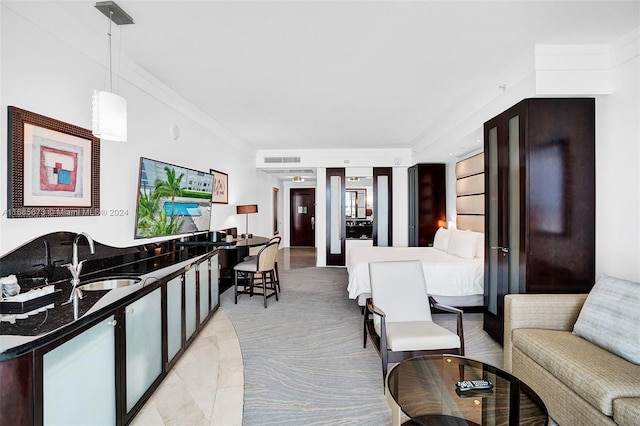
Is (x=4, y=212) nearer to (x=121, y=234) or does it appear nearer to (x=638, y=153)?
(x=121, y=234)

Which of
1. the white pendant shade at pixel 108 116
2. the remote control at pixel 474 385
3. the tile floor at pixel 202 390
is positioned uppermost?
the white pendant shade at pixel 108 116

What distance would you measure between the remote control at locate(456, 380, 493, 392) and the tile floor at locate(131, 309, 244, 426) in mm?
1423

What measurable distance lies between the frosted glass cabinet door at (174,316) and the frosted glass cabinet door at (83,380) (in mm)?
824

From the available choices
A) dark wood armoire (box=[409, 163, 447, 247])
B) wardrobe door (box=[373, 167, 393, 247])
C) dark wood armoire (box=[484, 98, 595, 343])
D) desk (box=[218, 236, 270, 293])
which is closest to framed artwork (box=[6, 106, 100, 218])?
desk (box=[218, 236, 270, 293])

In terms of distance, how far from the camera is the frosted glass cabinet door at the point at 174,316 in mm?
2754

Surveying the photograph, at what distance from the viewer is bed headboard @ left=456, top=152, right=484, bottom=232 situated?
5.26 metres

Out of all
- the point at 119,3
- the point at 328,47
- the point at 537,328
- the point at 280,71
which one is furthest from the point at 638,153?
the point at 119,3

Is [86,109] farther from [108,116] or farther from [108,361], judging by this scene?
[108,361]

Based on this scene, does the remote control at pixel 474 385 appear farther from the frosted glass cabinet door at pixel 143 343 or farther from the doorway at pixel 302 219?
the doorway at pixel 302 219

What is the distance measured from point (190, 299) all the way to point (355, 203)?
214 inches

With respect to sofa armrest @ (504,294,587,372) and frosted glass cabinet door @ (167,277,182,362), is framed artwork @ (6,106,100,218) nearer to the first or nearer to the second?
frosted glass cabinet door @ (167,277,182,362)

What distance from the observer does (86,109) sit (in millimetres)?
2582

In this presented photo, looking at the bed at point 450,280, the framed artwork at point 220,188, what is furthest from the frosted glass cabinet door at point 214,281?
the bed at point 450,280

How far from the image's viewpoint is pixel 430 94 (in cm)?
410
